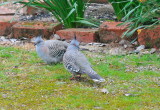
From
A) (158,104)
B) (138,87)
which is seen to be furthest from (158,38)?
(158,104)

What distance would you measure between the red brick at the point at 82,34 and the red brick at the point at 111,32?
0.13 m

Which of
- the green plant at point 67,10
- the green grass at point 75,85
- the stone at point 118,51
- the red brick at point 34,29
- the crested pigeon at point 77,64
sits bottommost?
the green grass at point 75,85

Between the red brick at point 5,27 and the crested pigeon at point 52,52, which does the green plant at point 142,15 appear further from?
the red brick at point 5,27

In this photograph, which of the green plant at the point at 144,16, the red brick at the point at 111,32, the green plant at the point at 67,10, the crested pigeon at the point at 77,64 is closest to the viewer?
the crested pigeon at the point at 77,64

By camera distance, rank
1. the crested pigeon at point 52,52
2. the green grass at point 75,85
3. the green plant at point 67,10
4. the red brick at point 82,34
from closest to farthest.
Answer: the green grass at point 75,85 < the crested pigeon at point 52,52 < the red brick at point 82,34 < the green plant at point 67,10

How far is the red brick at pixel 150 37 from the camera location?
676 cm

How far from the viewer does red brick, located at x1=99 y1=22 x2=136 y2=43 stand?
7.12m

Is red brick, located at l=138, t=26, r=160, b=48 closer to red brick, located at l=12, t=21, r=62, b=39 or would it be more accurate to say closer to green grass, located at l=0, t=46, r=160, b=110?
green grass, located at l=0, t=46, r=160, b=110

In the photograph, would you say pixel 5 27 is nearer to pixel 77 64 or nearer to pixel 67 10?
pixel 67 10

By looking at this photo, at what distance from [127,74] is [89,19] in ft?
8.42

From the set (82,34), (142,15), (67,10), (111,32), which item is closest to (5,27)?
(67,10)


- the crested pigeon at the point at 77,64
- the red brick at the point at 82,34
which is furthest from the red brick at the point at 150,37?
the crested pigeon at the point at 77,64

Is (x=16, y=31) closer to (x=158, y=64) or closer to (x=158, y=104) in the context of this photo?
(x=158, y=64)

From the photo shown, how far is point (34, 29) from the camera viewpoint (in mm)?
7594
